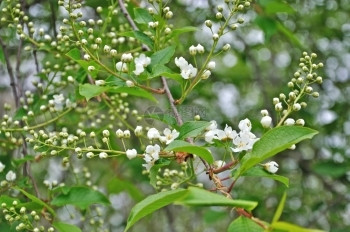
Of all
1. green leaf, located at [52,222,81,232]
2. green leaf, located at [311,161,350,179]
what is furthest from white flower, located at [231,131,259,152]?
green leaf, located at [311,161,350,179]

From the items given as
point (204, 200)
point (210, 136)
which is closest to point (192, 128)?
point (210, 136)

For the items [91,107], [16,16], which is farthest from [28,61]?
[16,16]

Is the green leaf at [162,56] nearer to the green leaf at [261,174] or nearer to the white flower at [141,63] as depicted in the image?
the white flower at [141,63]

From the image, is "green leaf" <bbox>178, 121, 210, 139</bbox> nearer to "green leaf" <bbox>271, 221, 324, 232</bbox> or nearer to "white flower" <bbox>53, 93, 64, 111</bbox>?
"green leaf" <bbox>271, 221, 324, 232</bbox>

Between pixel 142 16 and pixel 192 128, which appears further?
pixel 142 16

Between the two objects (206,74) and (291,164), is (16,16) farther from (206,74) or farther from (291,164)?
(291,164)

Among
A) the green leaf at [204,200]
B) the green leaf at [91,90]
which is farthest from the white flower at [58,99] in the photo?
the green leaf at [204,200]

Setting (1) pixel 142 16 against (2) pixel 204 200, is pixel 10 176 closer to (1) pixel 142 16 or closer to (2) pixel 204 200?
(1) pixel 142 16
